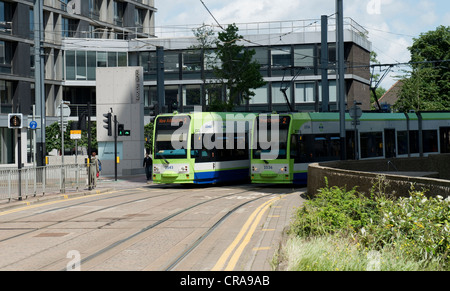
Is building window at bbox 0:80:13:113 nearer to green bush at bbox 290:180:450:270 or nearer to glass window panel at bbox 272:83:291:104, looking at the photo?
glass window panel at bbox 272:83:291:104

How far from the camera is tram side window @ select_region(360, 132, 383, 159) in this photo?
104 feet

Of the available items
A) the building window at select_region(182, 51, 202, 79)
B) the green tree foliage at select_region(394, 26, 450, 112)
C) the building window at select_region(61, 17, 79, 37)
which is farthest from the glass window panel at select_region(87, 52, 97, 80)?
the green tree foliage at select_region(394, 26, 450, 112)

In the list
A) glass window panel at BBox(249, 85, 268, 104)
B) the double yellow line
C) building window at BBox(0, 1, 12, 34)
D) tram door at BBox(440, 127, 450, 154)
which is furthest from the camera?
glass window panel at BBox(249, 85, 268, 104)

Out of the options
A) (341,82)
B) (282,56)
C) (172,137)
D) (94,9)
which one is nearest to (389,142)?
(341,82)

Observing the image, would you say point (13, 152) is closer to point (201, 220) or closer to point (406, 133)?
point (406, 133)

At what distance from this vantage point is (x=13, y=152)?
174ft

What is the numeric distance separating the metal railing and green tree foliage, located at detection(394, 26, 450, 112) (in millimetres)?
44835

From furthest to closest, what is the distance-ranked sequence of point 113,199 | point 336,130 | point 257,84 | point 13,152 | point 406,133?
1. point 13,152
2. point 257,84
3. point 406,133
4. point 336,130
5. point 113,199

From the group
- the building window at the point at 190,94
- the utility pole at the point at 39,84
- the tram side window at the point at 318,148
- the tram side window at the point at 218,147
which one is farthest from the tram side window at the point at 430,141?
the building window at the point at 190,94

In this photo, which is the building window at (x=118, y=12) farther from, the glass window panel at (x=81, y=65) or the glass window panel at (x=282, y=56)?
the glass window panel at (x=282, y=56)

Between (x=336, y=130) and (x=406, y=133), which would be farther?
(x=406, y=133)

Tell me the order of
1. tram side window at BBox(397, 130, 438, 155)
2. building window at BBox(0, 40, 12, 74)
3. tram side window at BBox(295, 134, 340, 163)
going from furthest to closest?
building window at BBox(0, 40, 12, 74) < tram side window at BBox(397, 130, 438, 155) < tram side window at BBox(295, 134, 340, 163)

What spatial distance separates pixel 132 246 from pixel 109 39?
5541 cm
